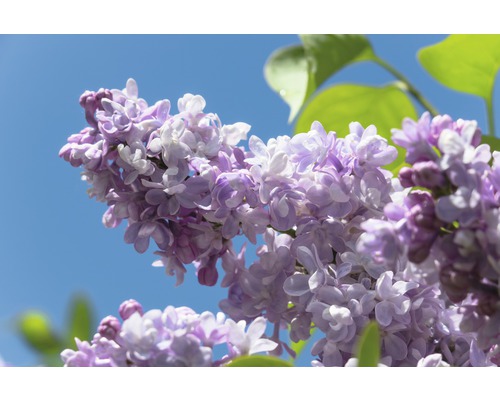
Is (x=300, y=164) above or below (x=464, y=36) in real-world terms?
below

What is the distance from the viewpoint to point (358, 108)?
880 millimetres

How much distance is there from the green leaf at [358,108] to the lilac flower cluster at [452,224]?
1.49 ft

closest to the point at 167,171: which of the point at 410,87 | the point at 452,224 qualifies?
the point at 452,224

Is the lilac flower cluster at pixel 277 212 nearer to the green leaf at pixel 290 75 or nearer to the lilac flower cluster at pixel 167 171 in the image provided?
the lilac flower cluster at pixel 167 171

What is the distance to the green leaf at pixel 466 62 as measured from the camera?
0.82 meters

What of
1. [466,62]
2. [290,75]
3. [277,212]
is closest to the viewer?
[277,212]

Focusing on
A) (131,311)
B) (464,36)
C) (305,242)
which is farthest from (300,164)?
(464,36)

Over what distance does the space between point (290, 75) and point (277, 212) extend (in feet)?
1.58

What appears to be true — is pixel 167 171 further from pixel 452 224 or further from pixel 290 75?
pixel 290 75

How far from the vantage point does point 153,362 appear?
1.35ft

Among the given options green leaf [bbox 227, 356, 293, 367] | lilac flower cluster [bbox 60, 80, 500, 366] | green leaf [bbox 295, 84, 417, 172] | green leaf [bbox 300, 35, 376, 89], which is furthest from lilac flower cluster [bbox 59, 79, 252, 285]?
green leaf [bbox 300, 35, 376, 89]

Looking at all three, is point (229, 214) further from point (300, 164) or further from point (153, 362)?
point (153, 362)
